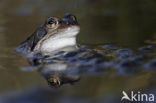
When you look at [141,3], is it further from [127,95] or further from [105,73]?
[127,95]

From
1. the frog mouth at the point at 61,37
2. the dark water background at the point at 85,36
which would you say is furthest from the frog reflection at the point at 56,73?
the frog mouth at the point at 61,37

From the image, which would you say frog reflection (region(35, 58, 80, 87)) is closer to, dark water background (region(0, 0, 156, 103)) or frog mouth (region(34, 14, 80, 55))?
dark water background (region(0, 0, 156, 103))

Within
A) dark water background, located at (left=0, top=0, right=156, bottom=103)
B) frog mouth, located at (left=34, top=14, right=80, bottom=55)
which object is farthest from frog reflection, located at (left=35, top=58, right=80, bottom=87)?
frog mouth, located at (left=34, top=14, right=80, bottom=55)

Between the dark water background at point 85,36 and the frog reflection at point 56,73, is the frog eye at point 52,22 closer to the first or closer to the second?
the frog reflection at point 56,73

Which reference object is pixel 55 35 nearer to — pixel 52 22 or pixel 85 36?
pixel 52 22

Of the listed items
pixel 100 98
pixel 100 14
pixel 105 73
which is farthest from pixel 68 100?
pixel 100 14

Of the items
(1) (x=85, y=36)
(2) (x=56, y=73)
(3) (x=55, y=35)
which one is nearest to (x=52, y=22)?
(3) (x=55, y=35)
